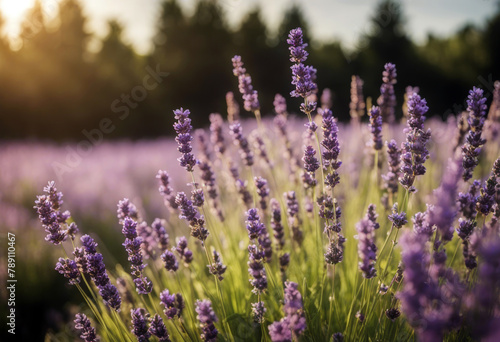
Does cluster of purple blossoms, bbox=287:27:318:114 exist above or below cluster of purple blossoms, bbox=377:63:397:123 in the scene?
below

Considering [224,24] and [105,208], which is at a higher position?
[224,24]

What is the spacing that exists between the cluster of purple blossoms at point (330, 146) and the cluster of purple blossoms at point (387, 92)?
86 cm

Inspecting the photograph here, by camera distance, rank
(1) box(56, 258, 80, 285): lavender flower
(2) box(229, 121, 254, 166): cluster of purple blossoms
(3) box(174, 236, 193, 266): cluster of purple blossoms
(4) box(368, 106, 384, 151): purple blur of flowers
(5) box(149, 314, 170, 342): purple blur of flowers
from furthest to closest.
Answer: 1. (2) box(229, 121, 254, 166): cluster of purple blossoms
2. (4) box(368, 106, 384, 151): purple blur of flowers
3. (3) box(174, 236, 193, 266): cluster of purple blossoms
4. (1) box(56, 258, 80, 285): lavender flower
5. (5) box(149, 314, 170, 342): purple blur of flowers

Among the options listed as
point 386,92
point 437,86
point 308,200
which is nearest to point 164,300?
point 308,200

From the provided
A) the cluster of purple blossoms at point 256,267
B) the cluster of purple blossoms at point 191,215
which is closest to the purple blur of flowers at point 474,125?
the cluster of purple blossoms at point 256,267

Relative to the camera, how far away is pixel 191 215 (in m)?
1.97

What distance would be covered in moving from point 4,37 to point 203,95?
1195 cm

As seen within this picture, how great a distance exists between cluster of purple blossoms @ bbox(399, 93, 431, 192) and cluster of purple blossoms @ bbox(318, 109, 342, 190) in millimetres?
332

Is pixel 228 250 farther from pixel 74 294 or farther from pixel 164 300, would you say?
pixel 74 294

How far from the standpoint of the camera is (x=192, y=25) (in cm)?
2181

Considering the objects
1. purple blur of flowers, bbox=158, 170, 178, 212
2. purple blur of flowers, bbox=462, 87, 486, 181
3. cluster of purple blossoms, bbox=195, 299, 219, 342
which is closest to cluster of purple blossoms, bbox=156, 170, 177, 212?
purple blur of flowers, bbox=158, 170, 178, 212

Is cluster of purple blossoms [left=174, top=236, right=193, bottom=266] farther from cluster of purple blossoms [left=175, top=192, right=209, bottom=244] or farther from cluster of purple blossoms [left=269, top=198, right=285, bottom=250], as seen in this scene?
cluster of purple blossoms [left=269, top=198, right=285, bottom=250]

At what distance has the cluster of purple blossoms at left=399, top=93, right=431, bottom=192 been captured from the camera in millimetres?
1896

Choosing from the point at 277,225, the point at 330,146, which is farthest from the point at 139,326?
the point at 330,146
